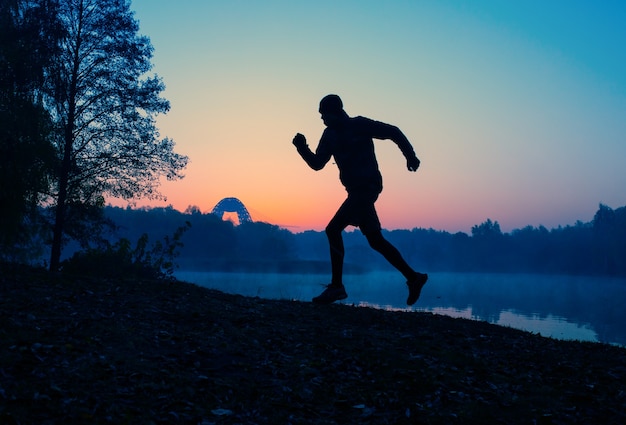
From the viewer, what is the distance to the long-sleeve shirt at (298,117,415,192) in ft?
34.0

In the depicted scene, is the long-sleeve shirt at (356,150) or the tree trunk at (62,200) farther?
the tree trunk at (62,200)

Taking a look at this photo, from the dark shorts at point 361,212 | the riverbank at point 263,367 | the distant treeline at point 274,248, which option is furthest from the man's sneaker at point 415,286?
the distant treeline at point 274,248

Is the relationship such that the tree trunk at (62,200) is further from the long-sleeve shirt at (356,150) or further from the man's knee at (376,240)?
the man's knee at (376,240)

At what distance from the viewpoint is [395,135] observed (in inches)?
412

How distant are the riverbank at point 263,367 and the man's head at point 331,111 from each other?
3514 millimetres

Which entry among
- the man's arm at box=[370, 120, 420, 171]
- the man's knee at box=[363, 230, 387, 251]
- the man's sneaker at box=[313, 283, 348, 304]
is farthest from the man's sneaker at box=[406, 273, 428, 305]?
the man's arm at box=[370, 120, 420, 171]

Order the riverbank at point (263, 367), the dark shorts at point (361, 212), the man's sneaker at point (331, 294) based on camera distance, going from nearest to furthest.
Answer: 1. the riverbank at point (263, 367)
2. the dark shorts at point (361, 212)
3. the man's sneaker at point (331, 294)

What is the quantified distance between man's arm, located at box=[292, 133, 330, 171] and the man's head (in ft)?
1.76

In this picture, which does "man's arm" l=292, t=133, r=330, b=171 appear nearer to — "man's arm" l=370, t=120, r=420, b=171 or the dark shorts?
the dark shorts

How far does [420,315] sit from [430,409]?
5.52 meters

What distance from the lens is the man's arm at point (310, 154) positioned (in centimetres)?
1035

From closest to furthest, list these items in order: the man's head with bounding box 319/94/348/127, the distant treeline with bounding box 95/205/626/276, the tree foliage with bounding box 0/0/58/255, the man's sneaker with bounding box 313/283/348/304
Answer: the man's head with bounding box 319/94/348/127, the man's sneaker with bounding box 313/283/348/304, the tree foliage with bounding box 0/0/58/255, the distant treeline with bounding box 95/205/626/276

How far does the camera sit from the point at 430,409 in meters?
5.67

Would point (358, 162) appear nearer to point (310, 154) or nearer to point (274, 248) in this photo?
point (310, 154)
